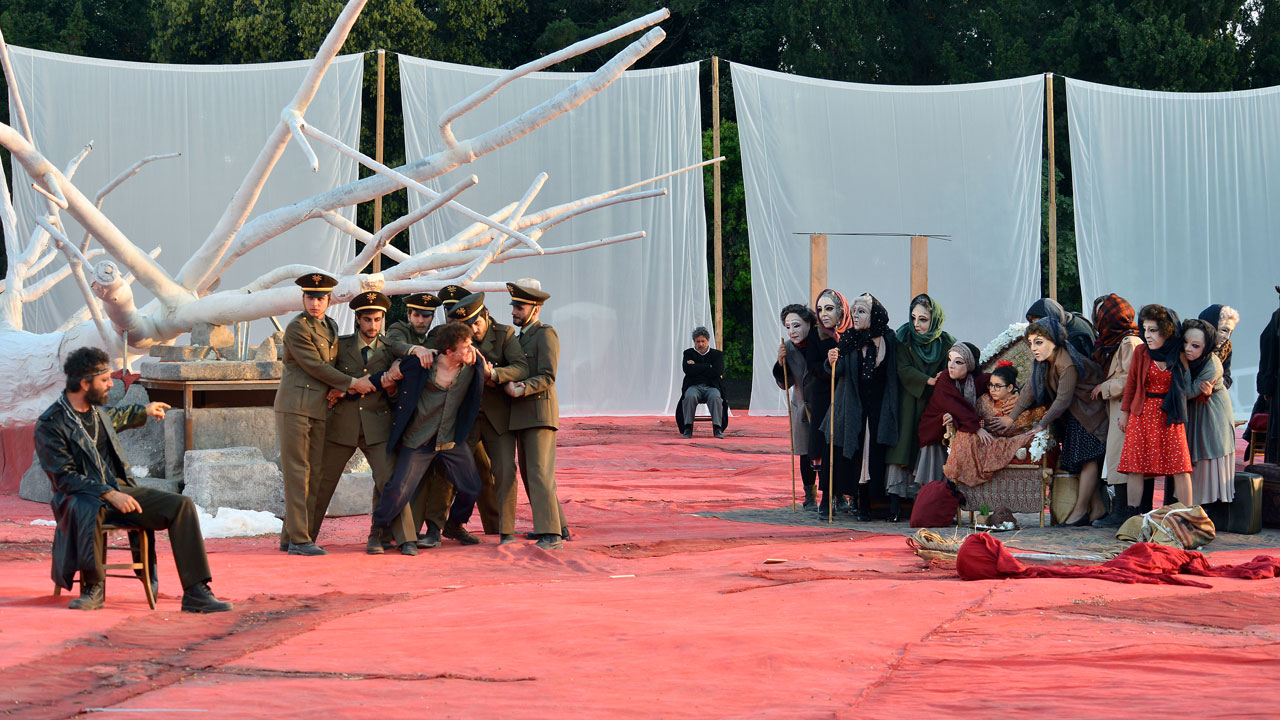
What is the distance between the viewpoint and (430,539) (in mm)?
7363

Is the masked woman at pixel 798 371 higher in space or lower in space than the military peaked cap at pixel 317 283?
lower

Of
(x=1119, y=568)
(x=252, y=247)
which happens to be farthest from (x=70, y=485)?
(x=252, y=247)

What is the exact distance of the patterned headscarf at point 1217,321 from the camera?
802 cm

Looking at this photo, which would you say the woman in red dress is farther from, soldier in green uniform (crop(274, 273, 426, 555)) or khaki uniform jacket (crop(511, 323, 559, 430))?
soldier in green uniform (crop(274, 273, 426, 555))

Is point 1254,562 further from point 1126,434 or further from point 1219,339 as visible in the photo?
point 1219,339

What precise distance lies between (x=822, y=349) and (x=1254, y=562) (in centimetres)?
322

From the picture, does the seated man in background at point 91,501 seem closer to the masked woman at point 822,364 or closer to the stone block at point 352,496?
the stone block at point 352,496

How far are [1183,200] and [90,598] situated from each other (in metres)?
16.4

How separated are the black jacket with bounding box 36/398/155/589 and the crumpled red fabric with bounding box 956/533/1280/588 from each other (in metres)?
3.65

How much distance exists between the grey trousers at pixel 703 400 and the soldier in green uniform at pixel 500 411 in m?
7.98

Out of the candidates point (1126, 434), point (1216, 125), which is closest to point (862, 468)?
point (1126, 434)

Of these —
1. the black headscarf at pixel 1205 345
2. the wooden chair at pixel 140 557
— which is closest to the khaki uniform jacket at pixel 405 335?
the wooden chair at pixel 140 557

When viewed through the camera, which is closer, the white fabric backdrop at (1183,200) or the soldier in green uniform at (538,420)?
the soldier in green uniform at (538,420)

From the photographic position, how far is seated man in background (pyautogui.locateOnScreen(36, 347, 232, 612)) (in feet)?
17.3
